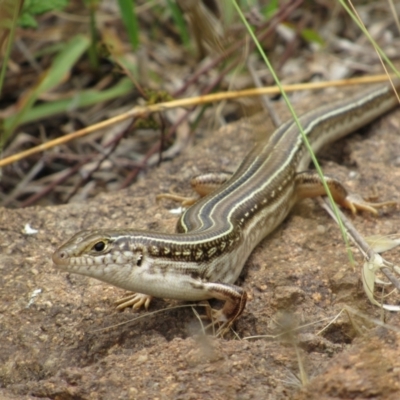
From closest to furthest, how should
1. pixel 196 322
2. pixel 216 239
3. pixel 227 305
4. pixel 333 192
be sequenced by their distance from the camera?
pixel 227 305 < pixel 196 322 < pixel 216 239 < pixel 333 192

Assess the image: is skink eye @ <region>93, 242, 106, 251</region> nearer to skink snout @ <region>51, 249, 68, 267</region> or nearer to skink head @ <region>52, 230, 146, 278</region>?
skink head @ <region>52, 230, 146, 278</region>

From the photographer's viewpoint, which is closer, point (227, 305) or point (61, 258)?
point (61, 258)

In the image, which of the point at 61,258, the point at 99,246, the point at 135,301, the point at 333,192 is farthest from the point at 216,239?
the point at 333,192

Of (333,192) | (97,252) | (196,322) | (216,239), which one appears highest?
(97,252)

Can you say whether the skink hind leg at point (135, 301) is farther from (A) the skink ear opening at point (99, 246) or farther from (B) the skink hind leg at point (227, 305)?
(A) the skink ear opening at point (99, 246)

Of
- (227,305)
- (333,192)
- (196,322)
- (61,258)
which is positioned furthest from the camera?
(333,192)

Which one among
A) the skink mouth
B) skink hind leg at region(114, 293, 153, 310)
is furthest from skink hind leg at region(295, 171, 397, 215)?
the skink mouth

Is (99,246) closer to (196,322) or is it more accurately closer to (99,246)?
(99,246)

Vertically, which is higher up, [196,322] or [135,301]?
[135,301]
